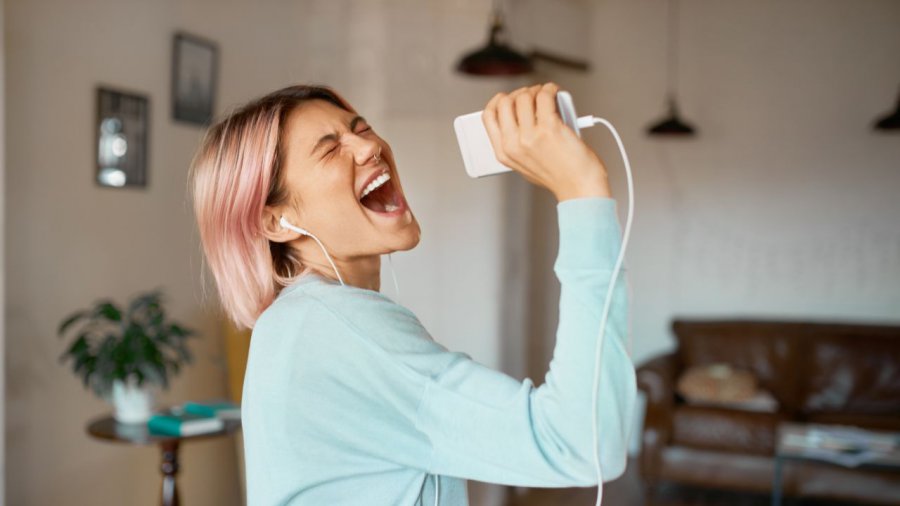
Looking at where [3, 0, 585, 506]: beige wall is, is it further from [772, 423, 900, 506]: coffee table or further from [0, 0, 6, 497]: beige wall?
[772, 423, 900, 506]: coffee table

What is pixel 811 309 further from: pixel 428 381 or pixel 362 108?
pixel 428 381

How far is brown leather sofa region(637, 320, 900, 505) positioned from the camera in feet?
13.3

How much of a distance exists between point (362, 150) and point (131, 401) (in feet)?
6.77

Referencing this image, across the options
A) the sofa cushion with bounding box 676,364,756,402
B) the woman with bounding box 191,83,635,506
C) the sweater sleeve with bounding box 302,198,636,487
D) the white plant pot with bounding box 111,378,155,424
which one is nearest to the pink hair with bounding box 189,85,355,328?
the woman with bounding box 191,83,635,506

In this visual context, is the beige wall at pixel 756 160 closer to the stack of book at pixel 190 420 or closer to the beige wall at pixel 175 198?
the beige wall at pixel 175 198

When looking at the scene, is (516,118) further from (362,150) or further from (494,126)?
(362,150)

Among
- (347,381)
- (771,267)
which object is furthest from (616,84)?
(347,381)

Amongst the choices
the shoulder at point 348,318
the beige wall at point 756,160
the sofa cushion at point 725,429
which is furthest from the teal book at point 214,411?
the beige wall at point 756,160

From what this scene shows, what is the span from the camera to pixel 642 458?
171 inches

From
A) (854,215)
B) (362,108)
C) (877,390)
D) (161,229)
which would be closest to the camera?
(161,229)

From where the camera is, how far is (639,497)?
432cm

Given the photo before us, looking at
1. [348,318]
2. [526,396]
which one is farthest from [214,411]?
[526,396]

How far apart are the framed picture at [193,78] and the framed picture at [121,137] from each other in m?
0.20

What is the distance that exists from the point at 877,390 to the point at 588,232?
4551 mm
